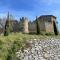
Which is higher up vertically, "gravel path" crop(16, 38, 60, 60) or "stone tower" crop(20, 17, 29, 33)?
"stone tower" crop(20, 17, 29, 33)

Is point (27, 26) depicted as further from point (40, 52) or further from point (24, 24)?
point (40, 52)

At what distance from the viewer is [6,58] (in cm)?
1622

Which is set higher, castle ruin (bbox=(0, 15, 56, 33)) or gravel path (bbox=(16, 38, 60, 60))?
castle ruin (bbox=(0, 15, 56, 33))

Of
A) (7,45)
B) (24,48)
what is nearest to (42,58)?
(24,48)

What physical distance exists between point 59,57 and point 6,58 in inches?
188

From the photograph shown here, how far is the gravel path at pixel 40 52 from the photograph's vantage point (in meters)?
17.1

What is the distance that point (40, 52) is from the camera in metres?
18.6

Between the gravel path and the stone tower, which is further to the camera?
the stone tower

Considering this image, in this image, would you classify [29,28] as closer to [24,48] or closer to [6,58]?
[24,48]

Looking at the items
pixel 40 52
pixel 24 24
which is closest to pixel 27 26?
pixel 24 24

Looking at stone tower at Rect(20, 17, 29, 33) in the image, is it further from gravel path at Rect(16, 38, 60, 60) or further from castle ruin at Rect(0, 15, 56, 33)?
gravel path at Rect(16, 38, 60, 60)

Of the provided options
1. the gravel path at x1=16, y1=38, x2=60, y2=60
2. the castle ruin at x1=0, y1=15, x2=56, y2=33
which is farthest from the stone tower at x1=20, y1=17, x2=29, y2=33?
the gravel path at x1=16, y1=38, x2=60, y2=60

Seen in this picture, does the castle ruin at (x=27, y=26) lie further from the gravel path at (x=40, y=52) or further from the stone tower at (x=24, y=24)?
the gravel path at (x=40, y=52)

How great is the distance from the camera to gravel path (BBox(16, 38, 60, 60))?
1714cm
